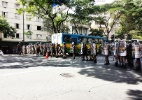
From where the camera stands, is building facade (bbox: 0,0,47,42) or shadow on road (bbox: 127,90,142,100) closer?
shadow on road (bbox: 127,90,142,100)

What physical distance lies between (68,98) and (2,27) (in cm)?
3400

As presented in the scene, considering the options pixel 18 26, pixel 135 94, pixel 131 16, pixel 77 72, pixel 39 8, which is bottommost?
pixel 135 94

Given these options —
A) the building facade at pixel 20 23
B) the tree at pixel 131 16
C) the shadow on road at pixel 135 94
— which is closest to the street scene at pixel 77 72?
the shadow on road at pixel 135 94

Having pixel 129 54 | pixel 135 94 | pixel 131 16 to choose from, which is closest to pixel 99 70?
pixel 129 54

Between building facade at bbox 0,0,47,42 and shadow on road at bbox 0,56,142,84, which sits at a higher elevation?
building facade at bbox 0,0,47,42

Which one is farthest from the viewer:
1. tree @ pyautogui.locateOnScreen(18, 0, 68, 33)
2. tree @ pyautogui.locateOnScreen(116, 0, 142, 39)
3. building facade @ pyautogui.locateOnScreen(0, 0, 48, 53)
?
building facade @ pyautogui.locateOnScreen(0, 0, 48, 53)

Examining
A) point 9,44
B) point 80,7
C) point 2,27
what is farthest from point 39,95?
point 9,44

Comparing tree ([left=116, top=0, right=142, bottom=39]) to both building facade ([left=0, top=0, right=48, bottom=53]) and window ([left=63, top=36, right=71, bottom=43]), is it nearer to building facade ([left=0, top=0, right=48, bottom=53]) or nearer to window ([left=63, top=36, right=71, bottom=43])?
window ([left=63, top=36, right=71, bottom=43])

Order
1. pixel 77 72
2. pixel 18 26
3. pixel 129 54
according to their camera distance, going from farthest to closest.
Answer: pixel 18 26
pixel 129 54
pixel 77 72

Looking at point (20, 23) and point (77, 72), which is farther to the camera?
point (20, 23)

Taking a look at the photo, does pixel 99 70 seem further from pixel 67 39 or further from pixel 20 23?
pixel 20 23

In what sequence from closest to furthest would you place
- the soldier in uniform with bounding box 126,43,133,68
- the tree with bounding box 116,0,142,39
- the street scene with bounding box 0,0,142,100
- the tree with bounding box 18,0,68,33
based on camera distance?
1. the street scene with bounding box 0,0,142,100
2. the soldier in uniform with bounding box 126,43,133,68
3. the tree with bounding box 18,0,68,33
4. the tree with bounding box 116,0,142,39

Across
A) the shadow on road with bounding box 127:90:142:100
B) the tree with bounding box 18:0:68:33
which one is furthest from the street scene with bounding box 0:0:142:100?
the tree with bounding box 18:0:68:33

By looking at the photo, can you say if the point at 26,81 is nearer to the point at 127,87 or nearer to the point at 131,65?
the point at 127,87
